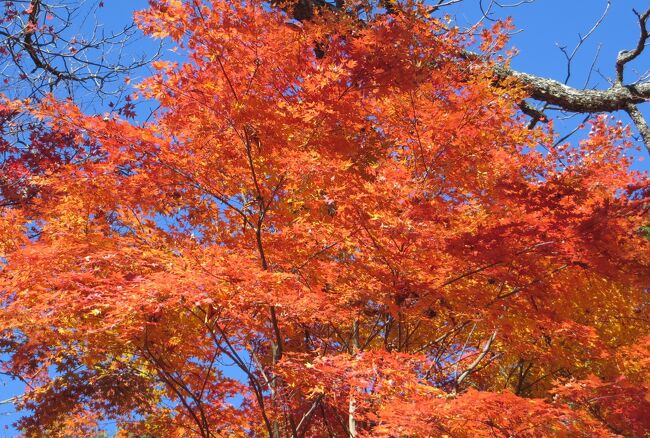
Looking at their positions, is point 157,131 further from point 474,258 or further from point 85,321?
point 474,258

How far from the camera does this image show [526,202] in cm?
560

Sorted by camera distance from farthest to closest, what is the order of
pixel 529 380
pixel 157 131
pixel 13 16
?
pixel 529 380, pixel 13 16, pixel 157 131

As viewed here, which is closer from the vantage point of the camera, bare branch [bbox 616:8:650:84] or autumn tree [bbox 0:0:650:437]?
autumn tree [bbox 0:0:650:437]

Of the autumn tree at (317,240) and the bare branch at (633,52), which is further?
the bare branch at (633,52)

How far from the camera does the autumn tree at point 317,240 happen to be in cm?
504

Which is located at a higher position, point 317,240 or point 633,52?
point 633,52

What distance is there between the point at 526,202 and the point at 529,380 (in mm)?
7075

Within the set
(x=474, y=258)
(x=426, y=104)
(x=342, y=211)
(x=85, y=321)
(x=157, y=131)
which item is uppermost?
(x=157, y=131)

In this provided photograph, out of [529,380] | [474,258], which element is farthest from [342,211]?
[529,380]

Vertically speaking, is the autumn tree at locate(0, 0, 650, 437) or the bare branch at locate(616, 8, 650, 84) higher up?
the bare branch at locate(616, 8, 650, 84)

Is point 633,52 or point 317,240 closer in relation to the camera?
point 317,240

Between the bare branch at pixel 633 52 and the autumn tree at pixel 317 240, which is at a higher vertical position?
the bare branch at pixel 633 52

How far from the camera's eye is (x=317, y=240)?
6328mm

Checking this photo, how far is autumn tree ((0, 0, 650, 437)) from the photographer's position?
16.5 ft
